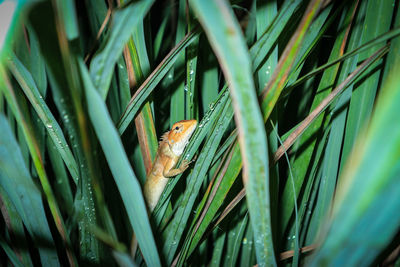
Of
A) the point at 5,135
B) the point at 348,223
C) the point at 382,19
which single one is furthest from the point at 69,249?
the point at 382,19

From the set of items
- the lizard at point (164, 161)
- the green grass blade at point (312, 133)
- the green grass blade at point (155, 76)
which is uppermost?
the green grass blade at point (155, 76)

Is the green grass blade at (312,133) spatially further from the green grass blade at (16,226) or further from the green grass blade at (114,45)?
the green grass blade at (16,226)

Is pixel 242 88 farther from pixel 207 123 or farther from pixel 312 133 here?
pixel 312 133

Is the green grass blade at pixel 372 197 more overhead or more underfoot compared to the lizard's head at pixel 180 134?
more overhead

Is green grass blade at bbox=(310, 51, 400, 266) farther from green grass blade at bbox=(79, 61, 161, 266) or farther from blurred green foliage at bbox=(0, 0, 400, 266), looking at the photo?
green grass blade at bbox=(79, 61, 161, 266)

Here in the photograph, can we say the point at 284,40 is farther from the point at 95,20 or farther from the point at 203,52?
the point at 95,20

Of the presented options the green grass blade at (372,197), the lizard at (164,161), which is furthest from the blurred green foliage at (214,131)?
the lizard at (164,161)
